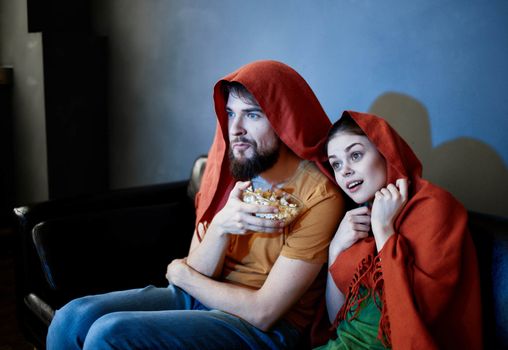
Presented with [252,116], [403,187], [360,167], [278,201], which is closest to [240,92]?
[252,116]

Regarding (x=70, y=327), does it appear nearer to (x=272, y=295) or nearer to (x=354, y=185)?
(x=272, y=295)

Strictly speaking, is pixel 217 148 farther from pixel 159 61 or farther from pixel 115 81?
pixel 115 81

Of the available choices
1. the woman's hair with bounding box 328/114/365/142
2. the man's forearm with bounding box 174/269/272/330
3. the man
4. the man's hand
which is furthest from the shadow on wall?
the man's hand

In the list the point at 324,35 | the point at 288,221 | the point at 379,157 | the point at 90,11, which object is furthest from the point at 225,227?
the point at 90,11

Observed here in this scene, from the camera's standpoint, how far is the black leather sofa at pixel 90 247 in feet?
6.60

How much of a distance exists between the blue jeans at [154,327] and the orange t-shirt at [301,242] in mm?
121

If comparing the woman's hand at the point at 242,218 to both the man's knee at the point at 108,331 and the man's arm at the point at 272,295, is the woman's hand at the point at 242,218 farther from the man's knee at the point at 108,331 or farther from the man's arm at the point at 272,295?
the man's knee at the point at 108,331

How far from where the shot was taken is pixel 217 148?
1.83m

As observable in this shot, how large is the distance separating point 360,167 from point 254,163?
35 cm

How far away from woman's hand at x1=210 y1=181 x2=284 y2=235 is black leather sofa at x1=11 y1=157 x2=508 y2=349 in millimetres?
700

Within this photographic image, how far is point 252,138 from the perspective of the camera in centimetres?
164

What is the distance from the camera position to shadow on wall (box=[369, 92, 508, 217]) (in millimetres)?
1751

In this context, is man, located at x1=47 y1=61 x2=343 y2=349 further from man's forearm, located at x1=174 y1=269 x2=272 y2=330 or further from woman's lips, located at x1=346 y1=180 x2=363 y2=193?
woman's lips, located at x1=346 y1=180 x2=363 y2=193

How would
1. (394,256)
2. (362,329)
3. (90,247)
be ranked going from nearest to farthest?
1. (394,256)
2. (362,329)
3. (90,247)
